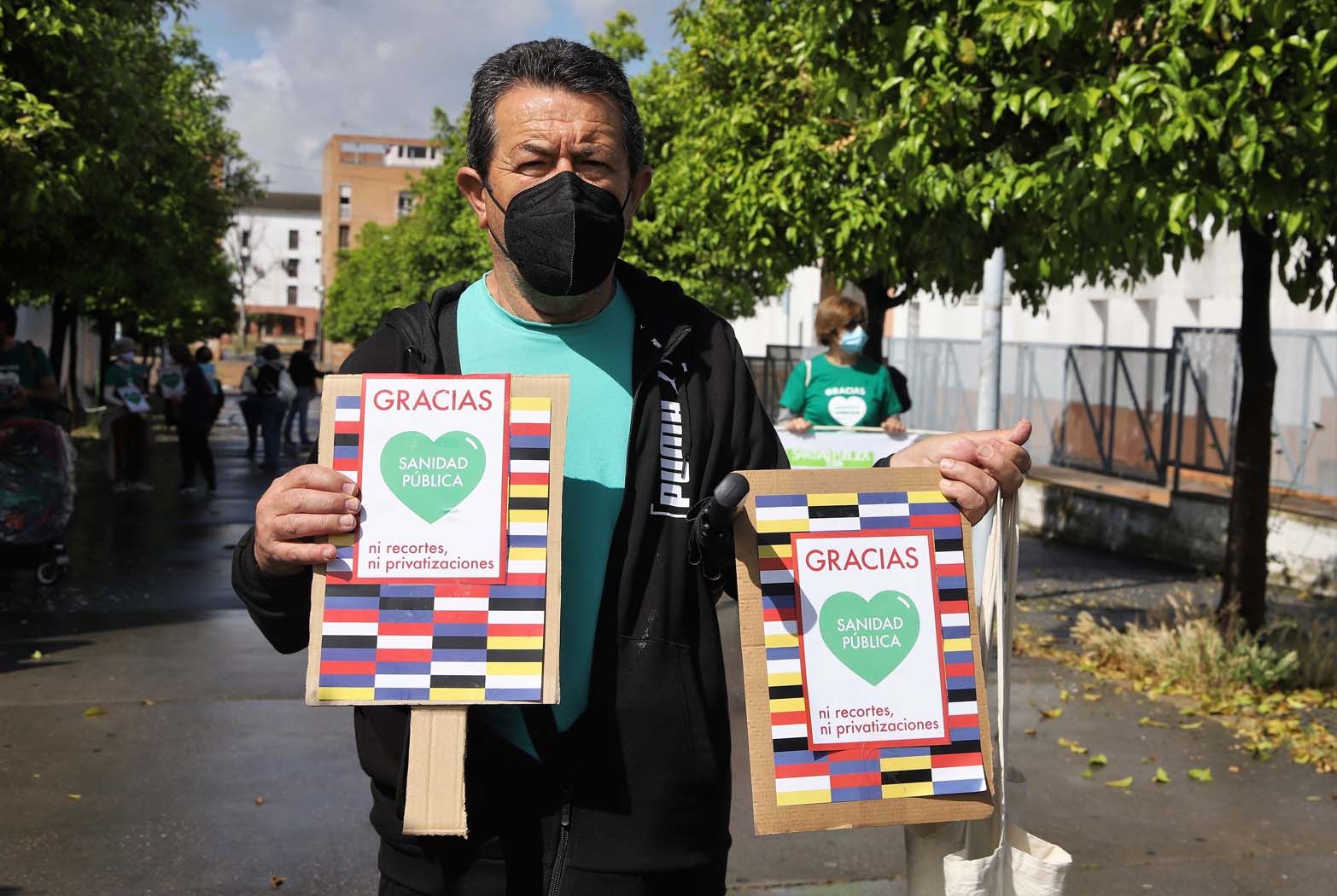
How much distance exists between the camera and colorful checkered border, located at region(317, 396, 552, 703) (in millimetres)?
2189

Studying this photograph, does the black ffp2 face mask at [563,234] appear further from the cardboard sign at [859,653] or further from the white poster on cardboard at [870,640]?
the white poster on cardboard at [870,640]

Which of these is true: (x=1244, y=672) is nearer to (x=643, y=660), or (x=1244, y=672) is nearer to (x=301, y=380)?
(x=643, y=660)

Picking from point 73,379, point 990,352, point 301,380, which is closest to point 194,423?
point 301,380

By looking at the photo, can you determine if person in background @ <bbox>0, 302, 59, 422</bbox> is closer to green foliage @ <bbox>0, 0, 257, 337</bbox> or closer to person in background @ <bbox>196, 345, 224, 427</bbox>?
green foliage @ <bbox>0, 0, 257, 337</bbox>

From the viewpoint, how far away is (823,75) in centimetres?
882

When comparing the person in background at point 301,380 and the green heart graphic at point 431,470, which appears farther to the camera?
the person in background at point 301,380

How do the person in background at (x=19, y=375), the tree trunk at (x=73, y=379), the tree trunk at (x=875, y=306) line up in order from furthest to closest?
the tree trunk at (x=73, y=379)
the tree trunk at (x=875, y=306)
the person in background at (x=19, y=375)

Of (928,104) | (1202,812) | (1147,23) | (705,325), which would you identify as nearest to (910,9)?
(928,104)

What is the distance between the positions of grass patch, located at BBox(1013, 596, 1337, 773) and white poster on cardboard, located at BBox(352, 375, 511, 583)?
207 inches

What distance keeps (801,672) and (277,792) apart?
13.4 feet

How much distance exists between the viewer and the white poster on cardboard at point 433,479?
2199 millimetres

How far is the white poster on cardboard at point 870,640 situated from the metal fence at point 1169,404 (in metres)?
10.3

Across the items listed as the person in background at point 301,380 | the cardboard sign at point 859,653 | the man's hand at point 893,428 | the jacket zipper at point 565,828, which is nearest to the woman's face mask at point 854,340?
the man's hand at point 893,428

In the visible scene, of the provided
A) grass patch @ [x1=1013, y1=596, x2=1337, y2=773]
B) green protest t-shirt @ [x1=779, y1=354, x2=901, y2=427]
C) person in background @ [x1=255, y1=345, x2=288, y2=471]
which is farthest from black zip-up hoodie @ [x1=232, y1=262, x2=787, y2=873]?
person in background @ [x1=255, y1=345, x2=288, y2=471]
